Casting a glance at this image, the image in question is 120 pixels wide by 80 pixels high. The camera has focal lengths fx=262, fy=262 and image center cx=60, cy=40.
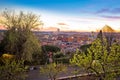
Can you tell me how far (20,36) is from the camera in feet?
41.0

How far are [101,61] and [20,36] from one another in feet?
20.5

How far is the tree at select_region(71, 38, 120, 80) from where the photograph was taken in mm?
6910

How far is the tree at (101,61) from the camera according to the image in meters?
6.91

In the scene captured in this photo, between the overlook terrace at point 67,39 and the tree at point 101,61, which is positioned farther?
the overlook terrace at point 67,39

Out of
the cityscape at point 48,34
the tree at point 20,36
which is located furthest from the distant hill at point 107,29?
the tree at point 20,36

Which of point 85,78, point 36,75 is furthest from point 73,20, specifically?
point 85,78

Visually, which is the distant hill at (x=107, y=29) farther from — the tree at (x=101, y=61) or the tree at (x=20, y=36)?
the tree at (x=101, y=61)

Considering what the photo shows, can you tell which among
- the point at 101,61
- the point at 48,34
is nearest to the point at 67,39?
the point at 48,34

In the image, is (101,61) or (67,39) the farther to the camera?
(67,39)

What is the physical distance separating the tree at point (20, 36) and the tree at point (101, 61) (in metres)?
5.54

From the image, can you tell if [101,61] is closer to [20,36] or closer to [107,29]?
[20,36]

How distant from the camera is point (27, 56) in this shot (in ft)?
40.8

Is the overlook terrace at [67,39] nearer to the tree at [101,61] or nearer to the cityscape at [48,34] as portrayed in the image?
the cityscape at [48,34]

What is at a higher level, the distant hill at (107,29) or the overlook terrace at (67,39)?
the distant hill at (107,29)
